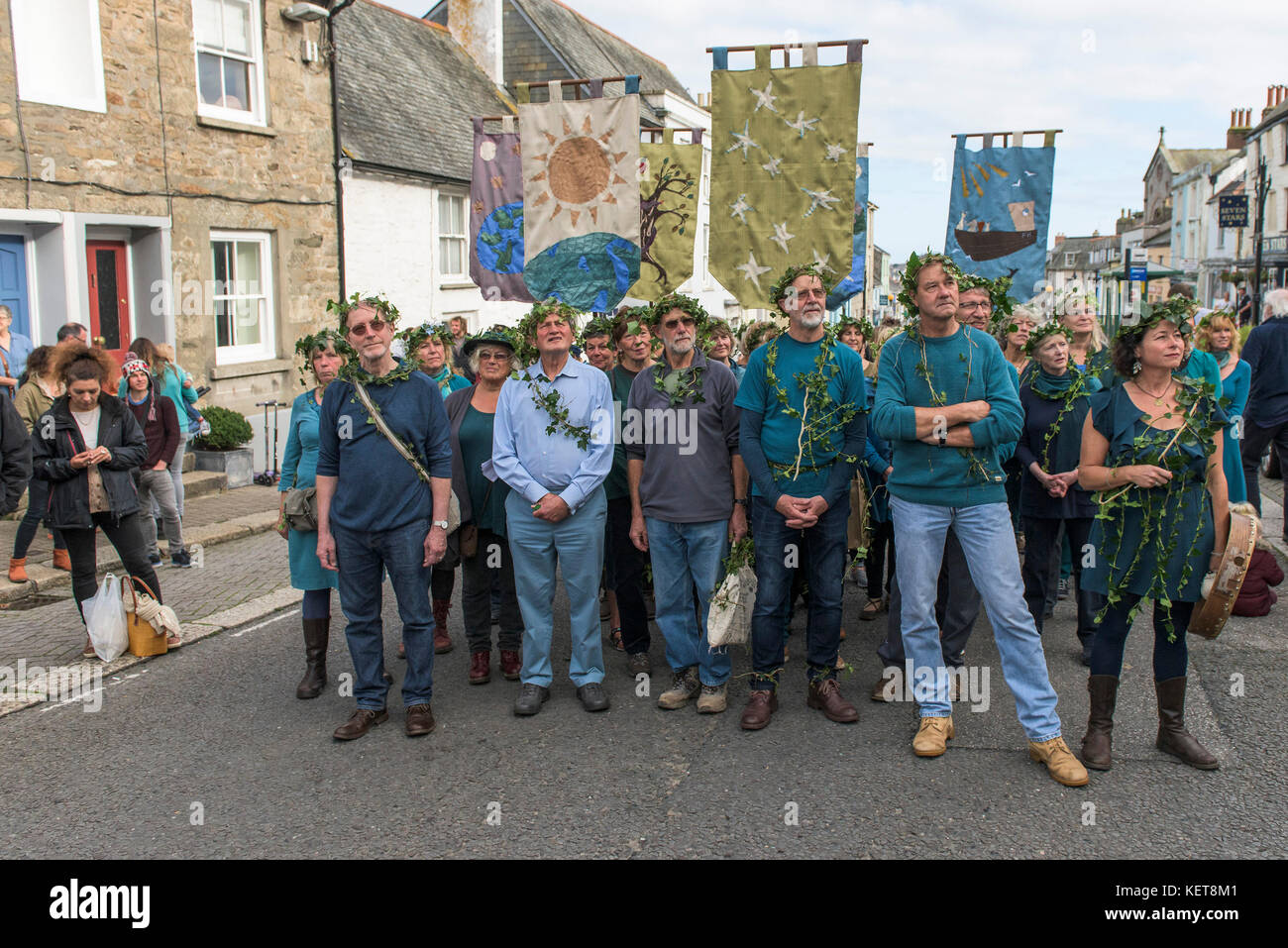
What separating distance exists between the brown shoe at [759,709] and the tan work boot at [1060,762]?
1.27 m

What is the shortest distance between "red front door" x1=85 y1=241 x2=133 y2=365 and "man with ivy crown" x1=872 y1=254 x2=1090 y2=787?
34.5 ft

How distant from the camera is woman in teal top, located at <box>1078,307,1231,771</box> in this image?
454 centimetres

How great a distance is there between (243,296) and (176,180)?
6.54 ft

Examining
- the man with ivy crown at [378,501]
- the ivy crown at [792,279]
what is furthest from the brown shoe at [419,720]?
the ivy crown at [792,279]

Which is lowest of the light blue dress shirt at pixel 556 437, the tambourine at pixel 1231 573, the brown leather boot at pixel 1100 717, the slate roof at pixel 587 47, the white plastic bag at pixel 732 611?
the brown leather boot at pixel 1100 717

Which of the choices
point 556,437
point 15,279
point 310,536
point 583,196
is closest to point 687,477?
point 556,437

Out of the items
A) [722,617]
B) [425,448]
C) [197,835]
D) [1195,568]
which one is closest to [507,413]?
[425,448]

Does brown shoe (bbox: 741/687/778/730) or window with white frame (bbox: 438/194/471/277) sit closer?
brown shoe (bbox: 741/687/778/730)

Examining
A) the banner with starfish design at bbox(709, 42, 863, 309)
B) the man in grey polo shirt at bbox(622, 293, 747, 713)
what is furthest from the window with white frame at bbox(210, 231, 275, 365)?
the man in grey polo shirt at bbox(622, 293, 747, 713)

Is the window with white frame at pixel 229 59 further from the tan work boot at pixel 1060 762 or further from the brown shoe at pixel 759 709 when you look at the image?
the tan work boot at pixel 1060 762

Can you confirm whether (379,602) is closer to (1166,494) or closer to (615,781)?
(615,781)

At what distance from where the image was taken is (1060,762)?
→ 14.8ft

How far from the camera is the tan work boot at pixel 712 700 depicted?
5453 mm

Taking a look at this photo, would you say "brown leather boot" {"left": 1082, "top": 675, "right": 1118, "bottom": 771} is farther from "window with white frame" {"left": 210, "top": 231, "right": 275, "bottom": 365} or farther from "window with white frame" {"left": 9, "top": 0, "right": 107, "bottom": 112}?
"window with white frame" {"left": 210, "top": 231, "right": 275, "bottom": 365}
